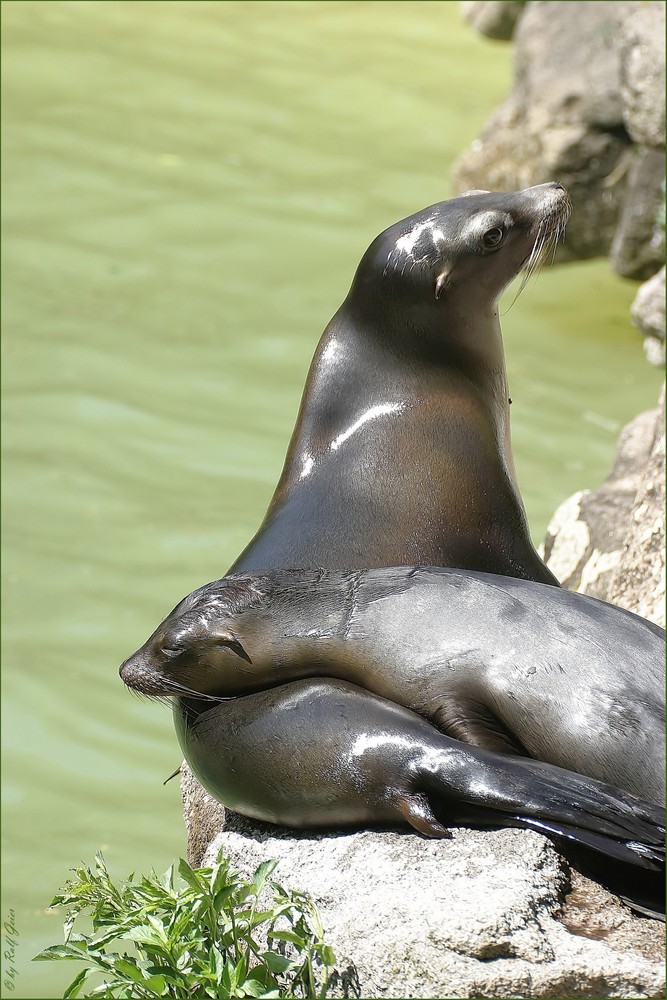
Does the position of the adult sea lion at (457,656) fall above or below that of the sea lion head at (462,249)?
Result: below

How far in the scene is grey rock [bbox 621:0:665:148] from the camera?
8578 millimetres

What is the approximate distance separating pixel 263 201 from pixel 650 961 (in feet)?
28.7

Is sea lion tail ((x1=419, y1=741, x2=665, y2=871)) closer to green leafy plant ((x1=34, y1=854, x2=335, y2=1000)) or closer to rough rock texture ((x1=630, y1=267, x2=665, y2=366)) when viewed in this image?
green leafy plant ((x1=34, y1=854, x2=335, y2=1000))

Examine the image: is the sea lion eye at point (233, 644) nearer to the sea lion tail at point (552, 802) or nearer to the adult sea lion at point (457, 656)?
the adult sea lion at point (457, 656)

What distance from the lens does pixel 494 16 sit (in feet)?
45.0

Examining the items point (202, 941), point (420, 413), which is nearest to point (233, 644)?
point (202, 941)

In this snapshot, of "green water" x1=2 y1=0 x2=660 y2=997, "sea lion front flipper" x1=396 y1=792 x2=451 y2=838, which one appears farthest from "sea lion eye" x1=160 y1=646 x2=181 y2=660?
"green water" x1=2 y1=0 x2=660 y2=997

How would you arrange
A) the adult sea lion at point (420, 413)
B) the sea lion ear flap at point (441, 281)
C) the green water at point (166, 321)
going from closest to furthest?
1. the adult sea lion at point (420, 413)
2. the sea lion ear flap at point (441, 281)
3. the green water at point (166, 321)

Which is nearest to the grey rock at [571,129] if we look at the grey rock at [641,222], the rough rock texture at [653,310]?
the grey rock at [641,222]

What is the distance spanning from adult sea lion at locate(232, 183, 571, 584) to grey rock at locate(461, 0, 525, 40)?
10302mm

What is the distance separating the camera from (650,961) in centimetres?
275

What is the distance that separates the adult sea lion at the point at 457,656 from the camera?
309cm

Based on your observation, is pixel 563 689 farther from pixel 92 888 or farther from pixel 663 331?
pixel 663 331

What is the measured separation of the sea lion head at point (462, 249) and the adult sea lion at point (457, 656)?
91cm
